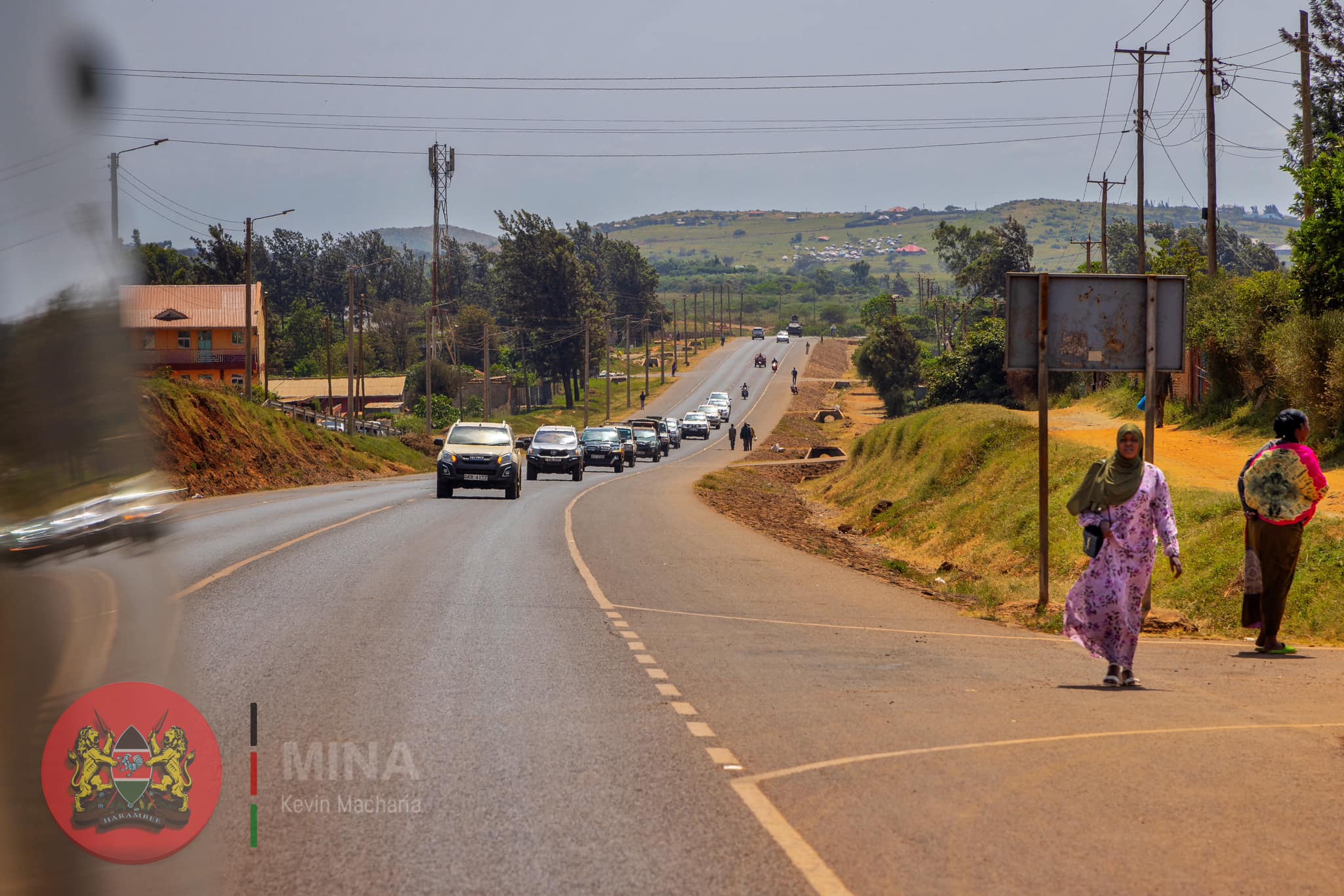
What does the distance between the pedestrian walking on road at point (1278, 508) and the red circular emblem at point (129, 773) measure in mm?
10556

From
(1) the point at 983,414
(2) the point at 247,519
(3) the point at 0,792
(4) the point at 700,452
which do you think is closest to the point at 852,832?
(3) the point at 0,792

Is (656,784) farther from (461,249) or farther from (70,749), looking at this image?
(461,249)

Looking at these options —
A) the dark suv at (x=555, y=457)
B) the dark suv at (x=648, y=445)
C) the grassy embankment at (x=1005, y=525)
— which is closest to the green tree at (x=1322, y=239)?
the grassy embankment at (x=1005, y=525)

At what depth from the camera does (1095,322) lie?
14438mm

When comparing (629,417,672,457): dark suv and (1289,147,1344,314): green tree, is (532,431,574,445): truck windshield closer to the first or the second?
(1289,147,1344,314): green tree

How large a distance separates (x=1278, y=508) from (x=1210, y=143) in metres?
30.5

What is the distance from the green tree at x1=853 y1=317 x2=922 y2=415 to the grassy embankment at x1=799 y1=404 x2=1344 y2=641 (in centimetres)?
5681

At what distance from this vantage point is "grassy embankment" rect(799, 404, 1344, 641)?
48.0ft

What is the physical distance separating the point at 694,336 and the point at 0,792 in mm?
184762

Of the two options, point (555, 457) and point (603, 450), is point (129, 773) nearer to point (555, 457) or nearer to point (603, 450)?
point (555, 457)

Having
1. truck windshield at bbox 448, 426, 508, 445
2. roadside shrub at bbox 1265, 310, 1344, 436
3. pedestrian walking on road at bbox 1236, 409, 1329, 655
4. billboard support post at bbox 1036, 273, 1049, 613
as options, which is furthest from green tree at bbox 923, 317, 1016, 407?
pedestrian walking on road at bbox 1236, 409, 1329, 655

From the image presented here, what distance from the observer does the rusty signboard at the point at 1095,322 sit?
14.1m

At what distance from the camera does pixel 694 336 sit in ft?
611

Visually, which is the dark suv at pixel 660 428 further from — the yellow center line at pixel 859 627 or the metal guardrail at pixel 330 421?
the yellow center line at pixel 859 627
